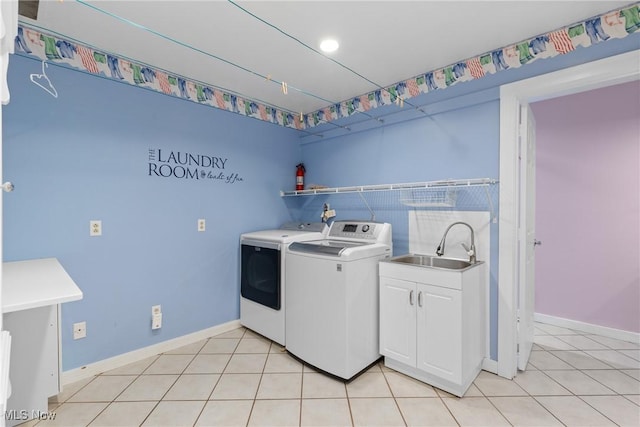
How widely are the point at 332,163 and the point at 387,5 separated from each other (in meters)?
1.80

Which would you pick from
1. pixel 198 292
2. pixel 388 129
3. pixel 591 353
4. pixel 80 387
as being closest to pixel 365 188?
pixel 388 129

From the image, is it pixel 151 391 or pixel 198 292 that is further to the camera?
pixel 198 292

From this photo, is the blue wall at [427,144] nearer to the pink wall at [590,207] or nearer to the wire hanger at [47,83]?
the pink wall at [590,207]

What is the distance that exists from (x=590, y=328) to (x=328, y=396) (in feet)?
9.06

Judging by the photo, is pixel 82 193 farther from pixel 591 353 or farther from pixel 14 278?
pixel 591 353

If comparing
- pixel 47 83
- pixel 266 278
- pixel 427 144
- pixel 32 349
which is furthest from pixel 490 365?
pixel 47 83

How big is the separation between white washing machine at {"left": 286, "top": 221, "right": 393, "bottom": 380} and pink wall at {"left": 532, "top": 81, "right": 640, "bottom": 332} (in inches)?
79.4

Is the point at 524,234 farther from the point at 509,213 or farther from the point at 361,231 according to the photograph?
the point at 361,231

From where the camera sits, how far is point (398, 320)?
224 cm

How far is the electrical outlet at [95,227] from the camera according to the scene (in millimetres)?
2237

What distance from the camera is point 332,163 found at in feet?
11.3

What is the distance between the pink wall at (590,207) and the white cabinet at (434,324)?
1546 millimetres

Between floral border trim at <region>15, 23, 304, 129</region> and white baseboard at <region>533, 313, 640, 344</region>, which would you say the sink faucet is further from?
floral border trim at <region>15, 23, 304, 129</region>

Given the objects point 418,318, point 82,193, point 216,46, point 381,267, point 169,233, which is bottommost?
point 418,318
